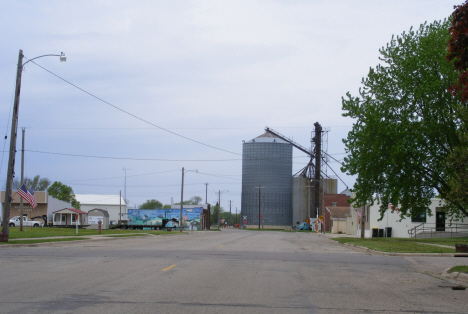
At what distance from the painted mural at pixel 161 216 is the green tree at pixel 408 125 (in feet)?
168

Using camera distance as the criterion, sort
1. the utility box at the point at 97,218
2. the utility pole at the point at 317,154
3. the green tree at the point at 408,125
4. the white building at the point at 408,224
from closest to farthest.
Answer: the green tree at the point at 408,125 < the white building at the point at 408,224 < the utility box at the point at 97,218 < the utility pole at the point at 317,154

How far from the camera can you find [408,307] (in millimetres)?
8477

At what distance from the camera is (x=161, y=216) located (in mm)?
81812

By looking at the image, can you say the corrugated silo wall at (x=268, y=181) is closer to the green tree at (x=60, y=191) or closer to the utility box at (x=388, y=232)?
the green tree at (x=60, y=191)

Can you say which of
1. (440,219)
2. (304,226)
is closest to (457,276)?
(440,219)

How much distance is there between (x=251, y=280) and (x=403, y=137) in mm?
23119

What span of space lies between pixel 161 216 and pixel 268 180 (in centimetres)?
2841

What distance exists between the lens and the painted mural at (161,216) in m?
81.6

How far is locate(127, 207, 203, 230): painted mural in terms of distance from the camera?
268ft

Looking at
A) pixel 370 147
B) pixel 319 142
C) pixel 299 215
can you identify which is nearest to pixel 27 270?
pixel 370 147

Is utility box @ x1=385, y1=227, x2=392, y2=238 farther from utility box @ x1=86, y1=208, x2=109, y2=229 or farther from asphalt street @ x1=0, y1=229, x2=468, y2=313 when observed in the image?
asphalt street @ x1=0, y1=229, x2=468, y2=313

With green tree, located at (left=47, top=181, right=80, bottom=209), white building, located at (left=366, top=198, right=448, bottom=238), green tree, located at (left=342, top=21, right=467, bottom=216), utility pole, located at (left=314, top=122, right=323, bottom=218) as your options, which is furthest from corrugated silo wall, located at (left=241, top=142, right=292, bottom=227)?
green tree, located at (left=342, top=21, right=467, bottom=216)

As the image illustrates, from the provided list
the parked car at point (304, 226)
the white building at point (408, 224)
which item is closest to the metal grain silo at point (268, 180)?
the parked car at point (304, 226)

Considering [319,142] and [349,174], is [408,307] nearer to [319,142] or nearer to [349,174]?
[349,174]
